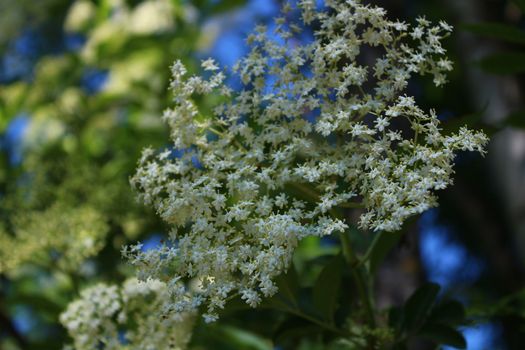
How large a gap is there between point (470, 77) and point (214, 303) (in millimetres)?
2431

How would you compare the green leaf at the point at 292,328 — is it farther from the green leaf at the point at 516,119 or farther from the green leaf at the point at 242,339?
the green leaf at the point at 516,119

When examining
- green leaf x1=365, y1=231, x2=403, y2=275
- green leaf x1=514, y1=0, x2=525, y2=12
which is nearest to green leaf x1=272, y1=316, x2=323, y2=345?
green leaf x1=365, y1=231, x2=403, y2=275

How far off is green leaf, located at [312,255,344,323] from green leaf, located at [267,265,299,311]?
0.13 feet

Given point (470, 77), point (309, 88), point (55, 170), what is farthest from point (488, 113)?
point (309, 88)

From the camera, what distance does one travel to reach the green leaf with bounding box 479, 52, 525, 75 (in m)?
2.12

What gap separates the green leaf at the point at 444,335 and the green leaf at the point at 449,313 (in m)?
0.03

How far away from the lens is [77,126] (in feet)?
12.3

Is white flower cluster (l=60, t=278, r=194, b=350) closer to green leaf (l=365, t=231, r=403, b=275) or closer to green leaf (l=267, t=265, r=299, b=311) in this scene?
green leaf (l=267, t=265, r=299, b=311)

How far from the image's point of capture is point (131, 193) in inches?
115

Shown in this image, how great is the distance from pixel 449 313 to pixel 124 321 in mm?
736

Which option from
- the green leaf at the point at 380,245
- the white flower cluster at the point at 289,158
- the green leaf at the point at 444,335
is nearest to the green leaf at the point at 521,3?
the white flower cluster at the point at 289,158

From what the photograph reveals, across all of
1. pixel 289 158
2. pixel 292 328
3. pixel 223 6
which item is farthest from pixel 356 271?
pixel 223 6

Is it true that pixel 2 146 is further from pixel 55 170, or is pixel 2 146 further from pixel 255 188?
pixel 255 188

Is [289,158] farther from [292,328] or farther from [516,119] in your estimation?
[516,119]
